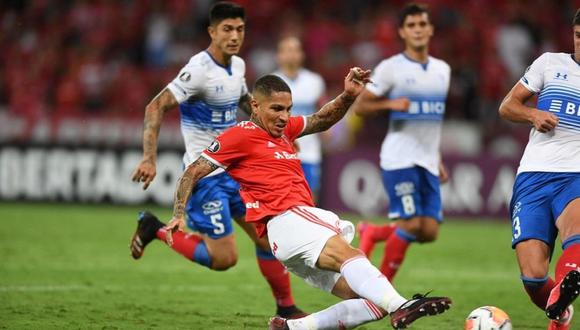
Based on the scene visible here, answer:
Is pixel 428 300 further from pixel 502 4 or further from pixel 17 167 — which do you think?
pixel 502 4

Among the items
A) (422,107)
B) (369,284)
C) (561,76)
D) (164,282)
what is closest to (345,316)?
(369,284)

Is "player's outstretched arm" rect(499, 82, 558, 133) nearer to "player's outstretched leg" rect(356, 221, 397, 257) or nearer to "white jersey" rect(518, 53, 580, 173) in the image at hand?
"white jersey" rect(518, 53, 580, 173)

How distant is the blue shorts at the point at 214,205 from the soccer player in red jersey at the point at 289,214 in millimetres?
1563

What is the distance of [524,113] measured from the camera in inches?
282

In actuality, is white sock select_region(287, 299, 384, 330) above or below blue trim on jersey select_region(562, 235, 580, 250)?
below

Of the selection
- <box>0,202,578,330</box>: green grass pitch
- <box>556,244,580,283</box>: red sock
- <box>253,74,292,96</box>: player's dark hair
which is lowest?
<box>0,202,578,330</box>: green grass pitch

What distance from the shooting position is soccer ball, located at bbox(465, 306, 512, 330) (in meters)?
6.79

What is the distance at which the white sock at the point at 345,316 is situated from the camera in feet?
21.5

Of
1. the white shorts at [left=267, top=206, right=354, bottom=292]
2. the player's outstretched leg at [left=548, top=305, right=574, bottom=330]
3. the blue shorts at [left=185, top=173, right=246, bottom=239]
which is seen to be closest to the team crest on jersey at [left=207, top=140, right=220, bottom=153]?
the white shorts at [left=267, top=206, right=354, bottom=292]

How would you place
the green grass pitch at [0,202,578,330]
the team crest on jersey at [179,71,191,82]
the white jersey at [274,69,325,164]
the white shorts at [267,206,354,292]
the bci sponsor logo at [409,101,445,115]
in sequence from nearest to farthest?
the white shorts at [267,206,354,292] < the green grass pitch at [0,202,578,330] < the team crest on jersey at [179,71,191,82] < the bci sponsor logo at [409,101,445,115] < the white jersey at [274,69,325,164]

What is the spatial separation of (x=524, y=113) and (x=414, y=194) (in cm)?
299

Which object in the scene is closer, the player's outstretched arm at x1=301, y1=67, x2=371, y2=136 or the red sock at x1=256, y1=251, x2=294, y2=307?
the player's outstretched arm at x1=301, y1=67, x2=371, y2=136

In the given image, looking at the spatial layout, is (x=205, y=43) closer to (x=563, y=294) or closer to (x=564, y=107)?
(x=564, y=107)

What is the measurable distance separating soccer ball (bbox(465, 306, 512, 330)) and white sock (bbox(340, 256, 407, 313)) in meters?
0.74
